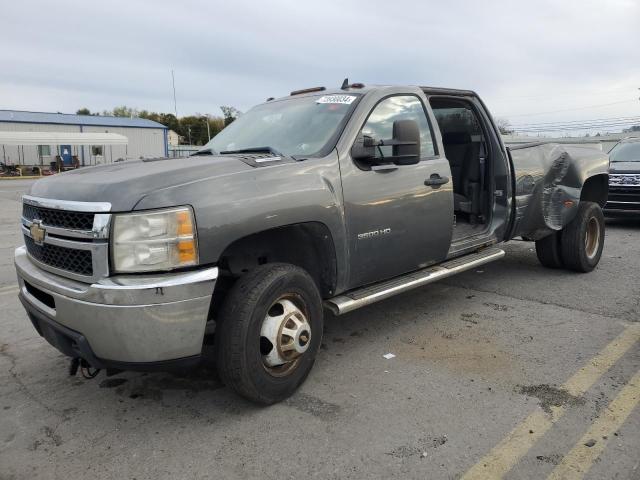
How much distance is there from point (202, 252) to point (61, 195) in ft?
3.01

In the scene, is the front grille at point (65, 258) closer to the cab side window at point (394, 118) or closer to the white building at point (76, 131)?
the cab side window at point (394, 118)

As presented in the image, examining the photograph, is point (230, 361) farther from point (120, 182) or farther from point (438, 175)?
point (438, 175)

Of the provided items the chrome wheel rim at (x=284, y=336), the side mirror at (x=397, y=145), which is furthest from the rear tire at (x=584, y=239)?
the chrome wheel rim at (x=284, y=336)

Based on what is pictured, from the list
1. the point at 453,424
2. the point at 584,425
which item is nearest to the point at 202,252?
the point at 453,424

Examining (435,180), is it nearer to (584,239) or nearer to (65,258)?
(65,258)

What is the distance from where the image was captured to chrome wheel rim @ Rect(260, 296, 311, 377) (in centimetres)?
291

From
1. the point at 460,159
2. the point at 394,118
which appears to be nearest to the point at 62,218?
the point at 394,118

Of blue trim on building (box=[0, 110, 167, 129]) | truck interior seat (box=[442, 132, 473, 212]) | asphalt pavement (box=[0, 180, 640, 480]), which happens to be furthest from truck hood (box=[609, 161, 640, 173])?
blue trim on building (box=[0, 110, 167, 129])

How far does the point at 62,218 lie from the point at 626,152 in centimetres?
1091

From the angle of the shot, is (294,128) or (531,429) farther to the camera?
(294,128)

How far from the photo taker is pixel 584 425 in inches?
108

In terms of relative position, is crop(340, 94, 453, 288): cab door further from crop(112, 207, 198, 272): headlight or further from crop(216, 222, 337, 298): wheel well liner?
crop(112, 207, 198, 272): headlight

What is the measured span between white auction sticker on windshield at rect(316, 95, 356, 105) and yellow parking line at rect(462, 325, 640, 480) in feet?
7.92

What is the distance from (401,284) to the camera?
12.5 ft
